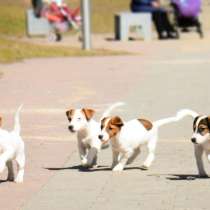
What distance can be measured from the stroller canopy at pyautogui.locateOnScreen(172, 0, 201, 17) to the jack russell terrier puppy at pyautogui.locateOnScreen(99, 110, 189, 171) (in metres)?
20.5

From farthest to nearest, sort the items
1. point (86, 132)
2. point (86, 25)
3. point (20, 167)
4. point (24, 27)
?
point (24, 27), point (86, 25), point (86, 132), point (20, 167)

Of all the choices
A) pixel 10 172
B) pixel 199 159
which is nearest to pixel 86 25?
pixel 10 172

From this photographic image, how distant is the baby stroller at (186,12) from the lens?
31.6 m

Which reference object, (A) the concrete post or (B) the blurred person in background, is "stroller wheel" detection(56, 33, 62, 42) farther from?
(A) the concrete post

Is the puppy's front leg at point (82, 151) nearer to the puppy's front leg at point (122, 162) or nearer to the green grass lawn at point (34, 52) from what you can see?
the puppy's front leg at point (122, 162)

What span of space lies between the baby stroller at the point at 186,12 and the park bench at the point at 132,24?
3.64ft

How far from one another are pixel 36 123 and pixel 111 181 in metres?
4.59

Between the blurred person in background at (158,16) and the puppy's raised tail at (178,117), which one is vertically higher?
the puppy's raised tail at (178,117)

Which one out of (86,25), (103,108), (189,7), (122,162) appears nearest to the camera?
(122,162)

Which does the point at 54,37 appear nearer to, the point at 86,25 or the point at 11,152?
the point at 86,25

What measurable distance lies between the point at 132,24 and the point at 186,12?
5.58 feet

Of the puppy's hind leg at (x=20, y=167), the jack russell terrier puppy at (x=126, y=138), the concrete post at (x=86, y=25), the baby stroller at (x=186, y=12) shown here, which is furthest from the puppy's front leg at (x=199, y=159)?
the baby stroller at (x=186, y=12)

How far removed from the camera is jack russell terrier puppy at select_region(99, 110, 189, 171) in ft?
35.1

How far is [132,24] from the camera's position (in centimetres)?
3141
